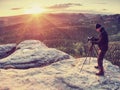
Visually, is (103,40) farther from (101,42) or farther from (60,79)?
(60,79)

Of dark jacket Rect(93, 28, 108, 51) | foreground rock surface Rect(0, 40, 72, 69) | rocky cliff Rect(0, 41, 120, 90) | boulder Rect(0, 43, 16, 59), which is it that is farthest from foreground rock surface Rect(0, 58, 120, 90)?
boulder Rect(0, 43, 16, 59)

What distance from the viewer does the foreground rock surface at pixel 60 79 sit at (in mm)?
18469

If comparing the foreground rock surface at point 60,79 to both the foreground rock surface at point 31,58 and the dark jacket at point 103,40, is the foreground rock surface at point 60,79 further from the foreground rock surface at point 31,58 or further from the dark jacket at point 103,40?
the dark jacket at point 103,40

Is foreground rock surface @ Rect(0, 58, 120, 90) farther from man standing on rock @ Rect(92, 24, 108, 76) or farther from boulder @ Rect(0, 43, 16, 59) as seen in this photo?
boulder @ Rect(0, 43, 16, 59)

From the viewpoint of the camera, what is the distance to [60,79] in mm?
19344

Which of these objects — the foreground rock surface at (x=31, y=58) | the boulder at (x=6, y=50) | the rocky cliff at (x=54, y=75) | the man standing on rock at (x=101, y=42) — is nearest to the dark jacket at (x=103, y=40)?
the man standing on rock at (x=101, y=42)

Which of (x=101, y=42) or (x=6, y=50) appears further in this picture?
(x=6, y=50)

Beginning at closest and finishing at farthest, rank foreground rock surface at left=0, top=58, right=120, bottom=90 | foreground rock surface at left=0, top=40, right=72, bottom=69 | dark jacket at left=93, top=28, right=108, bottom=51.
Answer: foreground rock surface at left=0, top=58, right=120, bottom=90 < dark jacket at left=93, top=28, right=108, bottom=51 < foreground rock surface at left=0, top=40, right=72, bottom=69

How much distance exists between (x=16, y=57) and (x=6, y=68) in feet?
6.08

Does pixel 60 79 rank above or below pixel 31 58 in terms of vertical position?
below

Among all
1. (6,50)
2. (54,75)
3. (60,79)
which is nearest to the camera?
(60,79)

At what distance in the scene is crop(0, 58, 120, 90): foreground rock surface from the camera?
18.5m

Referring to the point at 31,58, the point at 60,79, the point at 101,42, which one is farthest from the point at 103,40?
the point at 31,58

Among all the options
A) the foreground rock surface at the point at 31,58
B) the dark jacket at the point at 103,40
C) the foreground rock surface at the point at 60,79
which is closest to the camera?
the foreground rock surface at the point at 60,79
